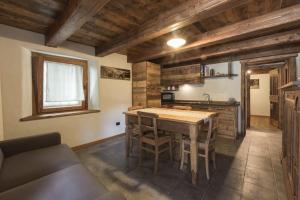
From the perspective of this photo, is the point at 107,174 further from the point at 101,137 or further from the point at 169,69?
the point at 169,69

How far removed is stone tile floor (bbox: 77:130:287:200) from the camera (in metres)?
1.77

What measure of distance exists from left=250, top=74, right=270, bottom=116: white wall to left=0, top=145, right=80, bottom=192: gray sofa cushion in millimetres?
8039

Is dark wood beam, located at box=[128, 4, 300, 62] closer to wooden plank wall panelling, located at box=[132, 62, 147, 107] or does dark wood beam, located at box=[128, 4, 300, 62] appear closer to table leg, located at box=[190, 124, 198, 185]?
wooden plank wall panelling, located at box=[132, 62, 147, 107]

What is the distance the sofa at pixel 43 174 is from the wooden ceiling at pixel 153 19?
169 cm

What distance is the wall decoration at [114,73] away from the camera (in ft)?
12.2

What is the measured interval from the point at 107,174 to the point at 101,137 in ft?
5.19

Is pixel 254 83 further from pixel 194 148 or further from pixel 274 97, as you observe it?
pixel 194 148

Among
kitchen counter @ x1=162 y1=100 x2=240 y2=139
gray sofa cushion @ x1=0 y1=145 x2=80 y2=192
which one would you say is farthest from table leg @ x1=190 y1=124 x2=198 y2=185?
kitchen counter @ x1=162 y1=100 x2=240 y2=139

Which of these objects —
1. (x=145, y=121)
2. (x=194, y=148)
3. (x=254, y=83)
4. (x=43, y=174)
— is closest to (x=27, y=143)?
(x=43, y=174)

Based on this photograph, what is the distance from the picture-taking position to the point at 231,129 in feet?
12.4

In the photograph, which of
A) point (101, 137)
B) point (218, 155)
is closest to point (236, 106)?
point (218, 155)

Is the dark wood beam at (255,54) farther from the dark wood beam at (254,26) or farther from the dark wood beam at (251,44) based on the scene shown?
the dark wood beam at (254,26)

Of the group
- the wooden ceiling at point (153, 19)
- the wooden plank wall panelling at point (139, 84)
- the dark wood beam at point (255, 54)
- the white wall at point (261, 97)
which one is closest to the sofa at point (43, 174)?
the wooden ceiling at point (153, 19)

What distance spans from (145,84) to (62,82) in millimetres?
2059
